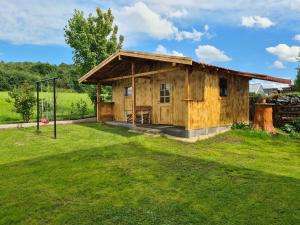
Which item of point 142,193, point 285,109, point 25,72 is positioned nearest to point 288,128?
point 285,109

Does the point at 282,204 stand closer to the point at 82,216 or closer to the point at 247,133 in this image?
the point at 82,216

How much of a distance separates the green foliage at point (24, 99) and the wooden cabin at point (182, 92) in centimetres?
400

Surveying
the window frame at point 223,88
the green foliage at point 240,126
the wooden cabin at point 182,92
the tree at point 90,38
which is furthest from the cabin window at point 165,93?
the tree at point 90,38

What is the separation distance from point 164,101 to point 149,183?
25.5 ft

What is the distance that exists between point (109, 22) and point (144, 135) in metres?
11.6

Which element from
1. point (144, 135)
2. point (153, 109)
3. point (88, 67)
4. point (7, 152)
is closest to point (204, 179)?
point (144, 135)

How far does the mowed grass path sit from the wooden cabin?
161cm

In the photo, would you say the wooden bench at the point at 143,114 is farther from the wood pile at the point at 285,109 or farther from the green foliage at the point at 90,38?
the green foliage at the point at 90,38

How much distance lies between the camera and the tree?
1873 centimetres

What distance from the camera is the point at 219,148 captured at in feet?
29.8

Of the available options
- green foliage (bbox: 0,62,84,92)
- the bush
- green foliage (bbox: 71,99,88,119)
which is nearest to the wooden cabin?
the bush

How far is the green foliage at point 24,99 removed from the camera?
649 inches

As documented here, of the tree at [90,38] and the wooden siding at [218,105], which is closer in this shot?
the wooden siding at [218,105]

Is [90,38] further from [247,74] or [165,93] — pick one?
[247,74]
